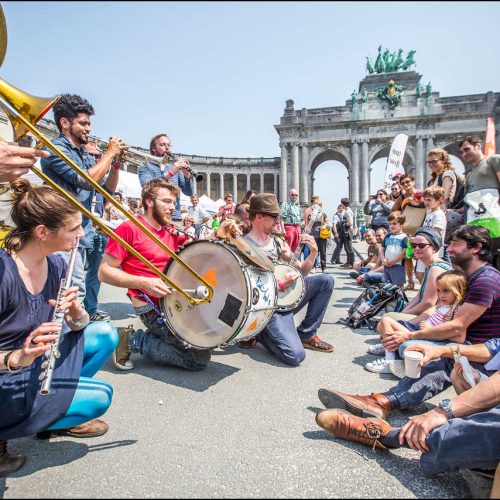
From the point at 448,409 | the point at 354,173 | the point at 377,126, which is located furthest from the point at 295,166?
the point at 448,409

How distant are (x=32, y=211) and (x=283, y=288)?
253 centimetres

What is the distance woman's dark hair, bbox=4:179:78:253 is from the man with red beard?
1.15 metres

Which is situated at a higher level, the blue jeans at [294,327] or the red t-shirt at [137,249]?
the red t-shirt at [137,249]

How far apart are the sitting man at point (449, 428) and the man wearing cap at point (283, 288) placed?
58.1 inches

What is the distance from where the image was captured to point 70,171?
376 centimetres

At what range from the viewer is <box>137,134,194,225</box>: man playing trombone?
A: 5.52m

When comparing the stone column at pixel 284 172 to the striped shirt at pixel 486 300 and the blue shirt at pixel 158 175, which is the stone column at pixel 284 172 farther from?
the striped shirt at pixel 486 300

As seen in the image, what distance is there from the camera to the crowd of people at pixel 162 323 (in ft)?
5.93

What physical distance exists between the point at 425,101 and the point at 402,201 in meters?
43.6

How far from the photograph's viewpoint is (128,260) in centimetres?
345

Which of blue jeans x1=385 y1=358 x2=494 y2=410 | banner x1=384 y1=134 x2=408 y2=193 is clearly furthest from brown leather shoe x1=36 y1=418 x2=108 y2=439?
banner x1=384 y1=134 x2=408 y2=193

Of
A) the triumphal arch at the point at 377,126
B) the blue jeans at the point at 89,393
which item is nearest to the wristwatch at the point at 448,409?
the blue jeans at the point at 89,393

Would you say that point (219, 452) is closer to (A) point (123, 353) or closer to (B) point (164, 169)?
(A) point (123, 353)

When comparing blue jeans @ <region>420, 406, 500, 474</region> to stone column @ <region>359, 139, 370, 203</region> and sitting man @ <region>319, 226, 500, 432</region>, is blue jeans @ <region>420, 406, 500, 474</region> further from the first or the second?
stone column @ <region>359, 139, 370, 203</region>
